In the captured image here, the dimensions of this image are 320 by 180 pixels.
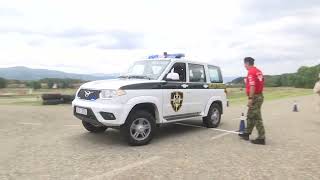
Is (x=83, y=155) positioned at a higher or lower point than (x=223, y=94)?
lower

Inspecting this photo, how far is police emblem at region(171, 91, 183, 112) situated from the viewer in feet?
30.4

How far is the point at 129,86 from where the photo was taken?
8.12 metres

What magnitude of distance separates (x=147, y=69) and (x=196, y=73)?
4.95 ft

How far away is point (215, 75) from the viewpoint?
11.2 metres

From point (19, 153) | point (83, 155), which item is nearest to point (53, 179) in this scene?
point (83, 155)

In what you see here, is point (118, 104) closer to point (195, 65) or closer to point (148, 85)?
point (148, 85)

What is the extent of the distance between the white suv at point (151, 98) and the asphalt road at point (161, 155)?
0.50 m

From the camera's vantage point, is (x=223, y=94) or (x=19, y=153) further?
(x=223, y=94)

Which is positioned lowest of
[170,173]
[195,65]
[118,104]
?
[170,173]

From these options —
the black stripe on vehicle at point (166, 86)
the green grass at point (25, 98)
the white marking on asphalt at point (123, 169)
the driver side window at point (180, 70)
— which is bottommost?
the white marking on asphalt at point (123, 169)

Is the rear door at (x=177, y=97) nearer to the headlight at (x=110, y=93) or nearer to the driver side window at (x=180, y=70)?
the driver side window at (x=180, y=70)

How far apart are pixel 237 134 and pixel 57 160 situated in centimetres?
505

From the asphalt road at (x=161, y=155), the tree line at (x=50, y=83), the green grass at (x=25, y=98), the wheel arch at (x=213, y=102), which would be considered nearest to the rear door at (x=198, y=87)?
the wheel arch at (x=213, y=102)

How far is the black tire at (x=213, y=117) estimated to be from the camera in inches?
430
